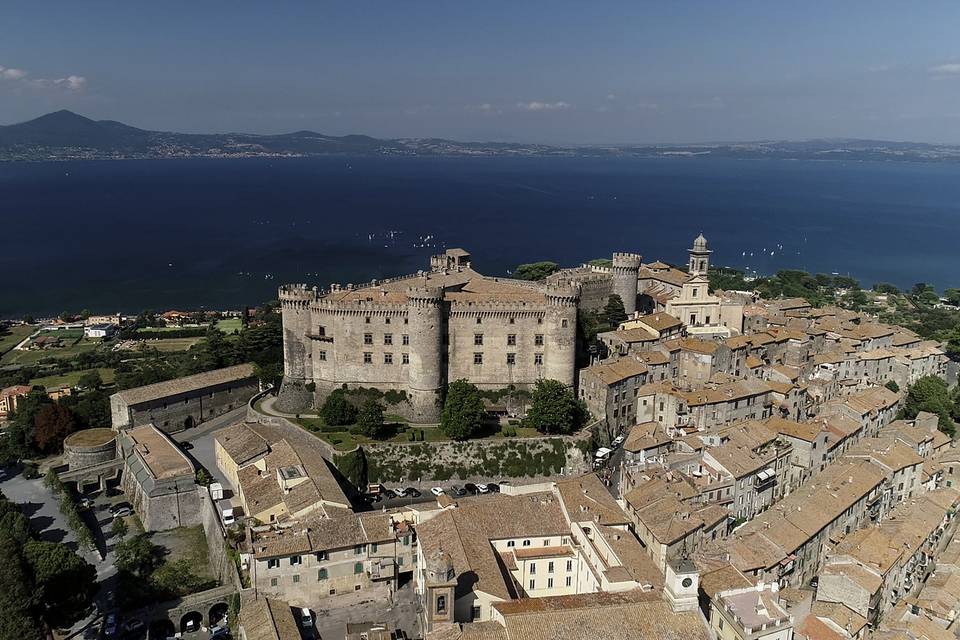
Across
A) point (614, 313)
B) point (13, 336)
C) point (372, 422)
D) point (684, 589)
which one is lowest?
point (13, 336)

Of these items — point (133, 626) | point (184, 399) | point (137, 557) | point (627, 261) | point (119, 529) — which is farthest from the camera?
point (627, 261)

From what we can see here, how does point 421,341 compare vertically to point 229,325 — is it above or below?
above

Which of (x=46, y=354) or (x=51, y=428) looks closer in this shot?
(x=51, y=428)

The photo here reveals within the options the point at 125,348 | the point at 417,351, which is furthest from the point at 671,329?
the point at 125,348

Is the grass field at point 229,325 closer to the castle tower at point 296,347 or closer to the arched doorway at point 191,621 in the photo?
the castle tower at point 296,347

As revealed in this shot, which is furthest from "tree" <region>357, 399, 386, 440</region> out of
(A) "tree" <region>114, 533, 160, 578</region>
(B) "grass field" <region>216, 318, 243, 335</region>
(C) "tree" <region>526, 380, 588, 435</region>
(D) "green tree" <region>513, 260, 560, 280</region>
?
(B) "grass field" <region>216, 318, 243, 335</region>

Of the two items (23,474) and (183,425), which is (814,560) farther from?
(23,474)

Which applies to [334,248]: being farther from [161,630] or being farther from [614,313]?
[161,630]

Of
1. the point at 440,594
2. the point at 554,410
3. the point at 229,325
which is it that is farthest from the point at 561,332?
the point at 229,325
